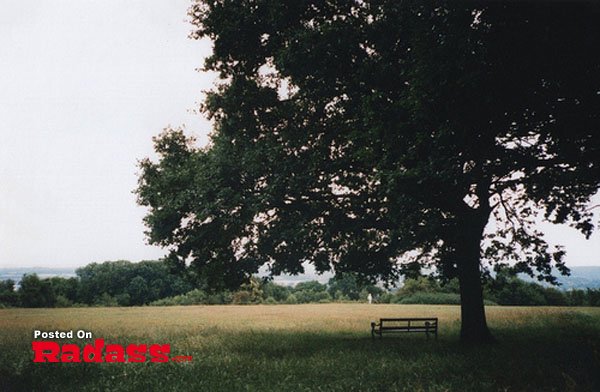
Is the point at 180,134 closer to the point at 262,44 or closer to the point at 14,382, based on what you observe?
the point at 262,44

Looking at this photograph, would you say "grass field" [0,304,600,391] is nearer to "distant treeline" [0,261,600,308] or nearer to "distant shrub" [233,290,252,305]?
"distant treeline" [0,261,600,308]

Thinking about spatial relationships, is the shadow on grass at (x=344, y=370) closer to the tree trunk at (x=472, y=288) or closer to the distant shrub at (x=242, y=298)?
the tree trunk at (x=472, y=288)

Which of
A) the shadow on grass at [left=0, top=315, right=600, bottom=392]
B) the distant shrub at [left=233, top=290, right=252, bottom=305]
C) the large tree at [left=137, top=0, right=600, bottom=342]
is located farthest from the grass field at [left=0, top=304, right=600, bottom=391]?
the distant shrub at [left=233, top=290, right=252, bottom=305]

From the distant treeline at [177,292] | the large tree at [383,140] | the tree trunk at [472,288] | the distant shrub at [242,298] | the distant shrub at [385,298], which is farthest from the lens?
the distant shrub at [385,298]

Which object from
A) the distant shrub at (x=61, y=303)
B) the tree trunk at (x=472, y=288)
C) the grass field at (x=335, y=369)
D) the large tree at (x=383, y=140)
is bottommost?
the distant shrub at (x=61, y=303)

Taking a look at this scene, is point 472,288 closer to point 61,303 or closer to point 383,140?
point 383,140

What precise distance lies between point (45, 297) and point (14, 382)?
266 feet

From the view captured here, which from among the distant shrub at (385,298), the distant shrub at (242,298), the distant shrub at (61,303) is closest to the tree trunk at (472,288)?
the distant shrub at (242,298)

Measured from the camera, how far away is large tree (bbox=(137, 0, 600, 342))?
397 inches

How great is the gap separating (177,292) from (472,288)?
104 meters

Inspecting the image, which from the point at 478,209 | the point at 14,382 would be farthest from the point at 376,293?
the point at 14,382

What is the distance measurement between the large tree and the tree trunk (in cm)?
6

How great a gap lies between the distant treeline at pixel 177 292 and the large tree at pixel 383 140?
43824mm

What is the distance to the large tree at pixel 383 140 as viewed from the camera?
1008 cm
